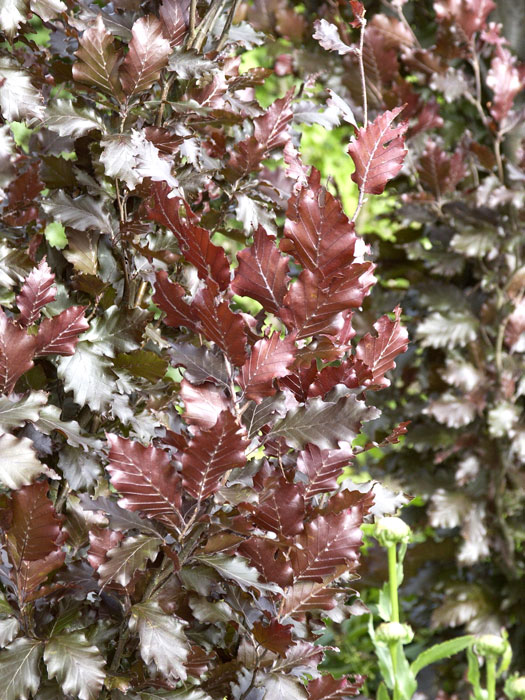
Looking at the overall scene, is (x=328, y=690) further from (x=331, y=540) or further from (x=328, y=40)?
(x=328, y=40)

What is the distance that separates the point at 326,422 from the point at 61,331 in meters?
0.28

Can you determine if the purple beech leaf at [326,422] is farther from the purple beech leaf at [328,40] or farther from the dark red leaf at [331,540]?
the purple beech leaf at [328,40]

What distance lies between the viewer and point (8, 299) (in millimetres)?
856

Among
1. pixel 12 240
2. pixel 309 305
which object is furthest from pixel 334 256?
pixel 12 240

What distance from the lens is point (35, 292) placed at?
2.45 ft

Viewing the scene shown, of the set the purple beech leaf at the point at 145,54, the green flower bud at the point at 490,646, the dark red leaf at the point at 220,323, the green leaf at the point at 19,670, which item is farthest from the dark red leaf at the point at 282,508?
the green flower bud at the point at 490,646

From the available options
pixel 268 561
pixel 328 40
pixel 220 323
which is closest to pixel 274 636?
pixel 268 561

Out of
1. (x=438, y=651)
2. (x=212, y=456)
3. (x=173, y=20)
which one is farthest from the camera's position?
(x=438, y=651)

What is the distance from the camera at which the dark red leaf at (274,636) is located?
691 mm

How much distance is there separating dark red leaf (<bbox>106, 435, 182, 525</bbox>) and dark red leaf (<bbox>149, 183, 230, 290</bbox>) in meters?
0.16

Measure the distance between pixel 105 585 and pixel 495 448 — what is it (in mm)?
1593

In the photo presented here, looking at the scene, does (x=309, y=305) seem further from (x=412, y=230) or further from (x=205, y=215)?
(x=412, y=230)

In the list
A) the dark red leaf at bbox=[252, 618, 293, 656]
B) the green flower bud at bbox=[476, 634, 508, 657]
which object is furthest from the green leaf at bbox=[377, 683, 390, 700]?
the dark red leaf at bbox=[252, 618, 293, 656]

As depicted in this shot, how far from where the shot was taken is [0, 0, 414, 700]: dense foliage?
26.0 inches
